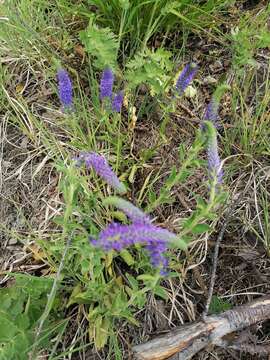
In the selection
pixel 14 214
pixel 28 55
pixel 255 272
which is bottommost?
pixel 14 214

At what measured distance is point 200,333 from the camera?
1.56 metres

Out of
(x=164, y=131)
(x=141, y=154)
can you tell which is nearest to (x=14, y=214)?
(x=141, y=154)

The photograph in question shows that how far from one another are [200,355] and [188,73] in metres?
0.88

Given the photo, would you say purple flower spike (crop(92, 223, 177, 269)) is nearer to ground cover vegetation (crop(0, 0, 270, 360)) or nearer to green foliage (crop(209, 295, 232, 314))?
ground cover vegetation (crop(0, 0, 270, 360))

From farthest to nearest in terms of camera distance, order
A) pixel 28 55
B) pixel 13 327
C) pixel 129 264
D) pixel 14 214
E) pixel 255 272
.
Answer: pixel 28 55 → pixel 14 214 → pixel 255 272 → pixel 129 264 → pixel 13 327

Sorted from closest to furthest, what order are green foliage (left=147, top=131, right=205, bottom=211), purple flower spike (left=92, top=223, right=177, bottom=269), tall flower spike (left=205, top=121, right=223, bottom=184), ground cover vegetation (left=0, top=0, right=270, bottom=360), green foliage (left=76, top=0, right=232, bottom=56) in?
purple flower spike (left=92, top=223, right=177, bottom=269)
tall flower spike (left=205, top=121, right=223, bottom=184)
green foliage (left=147, top=131, right=205, bottom=211)
ground cover vegetation (left=0, top=0, right=270, bottom=360)
green foliage (left=76, top=0, right=232, bottom=56)

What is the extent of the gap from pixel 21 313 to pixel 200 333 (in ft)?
1.75

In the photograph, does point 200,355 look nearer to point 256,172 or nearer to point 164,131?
point 256,172

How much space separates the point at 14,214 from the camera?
190 centimetres

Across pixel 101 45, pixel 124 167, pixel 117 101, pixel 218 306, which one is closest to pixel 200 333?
pixel 218 306

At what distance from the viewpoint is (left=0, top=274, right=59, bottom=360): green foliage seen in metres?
1.47

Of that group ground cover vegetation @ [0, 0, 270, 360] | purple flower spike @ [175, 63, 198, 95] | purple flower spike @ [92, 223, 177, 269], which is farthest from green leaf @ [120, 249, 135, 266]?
purple flower spike @ [175, 63, 198, 95]

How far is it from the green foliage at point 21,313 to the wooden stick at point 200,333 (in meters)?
0.31

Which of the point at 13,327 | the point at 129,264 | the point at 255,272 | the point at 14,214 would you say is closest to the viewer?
the point at 13,327
